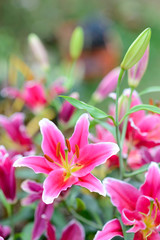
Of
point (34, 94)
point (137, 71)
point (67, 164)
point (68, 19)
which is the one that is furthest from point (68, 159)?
point (68, 19)

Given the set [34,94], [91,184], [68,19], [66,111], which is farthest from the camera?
[68,19]

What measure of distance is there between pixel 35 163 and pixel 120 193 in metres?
0.07

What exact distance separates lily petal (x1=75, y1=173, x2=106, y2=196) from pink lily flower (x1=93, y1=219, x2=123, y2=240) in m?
0.03

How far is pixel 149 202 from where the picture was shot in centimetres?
32

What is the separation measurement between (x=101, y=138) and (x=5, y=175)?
0.11 metres

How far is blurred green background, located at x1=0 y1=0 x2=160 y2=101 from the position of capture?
74.8 inches

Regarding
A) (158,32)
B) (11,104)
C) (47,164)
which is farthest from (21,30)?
(47,164)

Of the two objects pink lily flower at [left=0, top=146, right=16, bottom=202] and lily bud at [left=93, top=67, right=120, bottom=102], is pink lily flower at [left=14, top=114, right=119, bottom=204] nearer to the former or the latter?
pink lily flower at [left=0, top=146, right=16, bottom=202]

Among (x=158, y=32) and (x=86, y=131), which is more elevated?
(x=86, y=131)

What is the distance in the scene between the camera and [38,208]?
355 millimetres

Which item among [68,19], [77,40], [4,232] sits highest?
[77,40]

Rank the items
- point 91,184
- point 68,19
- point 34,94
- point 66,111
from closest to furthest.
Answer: point 91,184 < point 66,111 < point 34,94 < point 68,19

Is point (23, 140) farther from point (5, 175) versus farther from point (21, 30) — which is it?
point (21, 30)

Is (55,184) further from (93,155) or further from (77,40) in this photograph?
(77,40)
